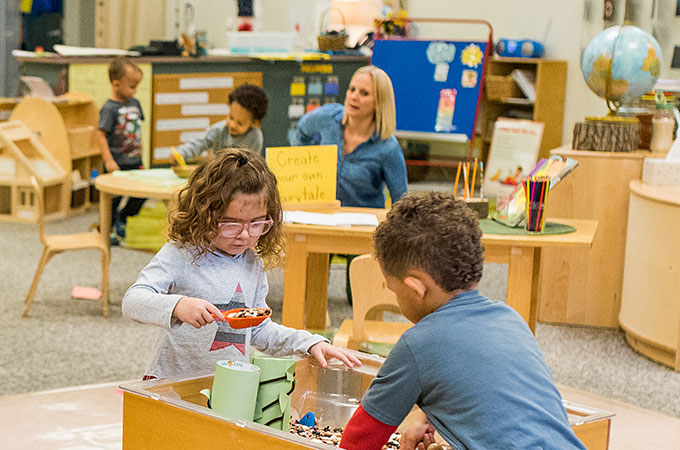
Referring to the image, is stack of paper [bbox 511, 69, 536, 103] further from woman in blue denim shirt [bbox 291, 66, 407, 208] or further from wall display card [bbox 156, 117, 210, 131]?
woman in blue denim shirt [bbox 291, 66, 407, 208]

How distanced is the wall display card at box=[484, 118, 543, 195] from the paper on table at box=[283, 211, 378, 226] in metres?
4.14

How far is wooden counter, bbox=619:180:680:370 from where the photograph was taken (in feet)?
13.1

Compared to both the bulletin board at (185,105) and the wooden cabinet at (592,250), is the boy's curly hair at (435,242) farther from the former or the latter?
the bulletin board at (185,105)

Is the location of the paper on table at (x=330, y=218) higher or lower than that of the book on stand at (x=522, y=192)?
lower

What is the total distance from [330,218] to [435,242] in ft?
6.39

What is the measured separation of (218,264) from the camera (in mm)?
1937

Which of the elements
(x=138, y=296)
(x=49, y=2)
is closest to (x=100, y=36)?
(x=49, y=2)

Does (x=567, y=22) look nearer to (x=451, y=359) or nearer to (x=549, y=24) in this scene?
(x=549, y=24)

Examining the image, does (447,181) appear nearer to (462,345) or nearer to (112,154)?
(112,154)

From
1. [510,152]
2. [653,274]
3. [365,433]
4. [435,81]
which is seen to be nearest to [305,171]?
[653,274]

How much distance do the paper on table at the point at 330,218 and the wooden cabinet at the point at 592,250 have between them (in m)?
1.56

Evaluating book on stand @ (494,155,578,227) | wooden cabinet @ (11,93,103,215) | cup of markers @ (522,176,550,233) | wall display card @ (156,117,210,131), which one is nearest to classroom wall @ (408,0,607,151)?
wall display card @ (156,117,210,131)

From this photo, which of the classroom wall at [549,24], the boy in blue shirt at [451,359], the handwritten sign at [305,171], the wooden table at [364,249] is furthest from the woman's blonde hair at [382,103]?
the classroom wall at [549,24]

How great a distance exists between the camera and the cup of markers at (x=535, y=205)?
130 inches
